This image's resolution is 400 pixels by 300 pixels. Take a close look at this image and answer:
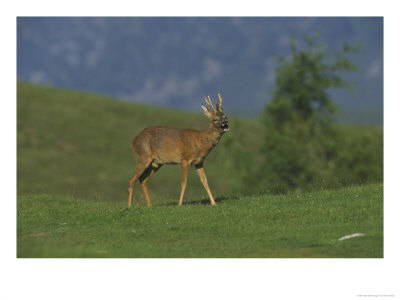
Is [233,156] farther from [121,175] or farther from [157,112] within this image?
[157,112]

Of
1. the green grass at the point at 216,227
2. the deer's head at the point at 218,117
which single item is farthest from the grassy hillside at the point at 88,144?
the deer's head at the point at 218,117

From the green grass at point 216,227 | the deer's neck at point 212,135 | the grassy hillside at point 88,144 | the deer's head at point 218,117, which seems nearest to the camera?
the green grass at point 216,227

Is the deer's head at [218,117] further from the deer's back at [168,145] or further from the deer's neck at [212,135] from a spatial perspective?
the deer's back at [168,145]

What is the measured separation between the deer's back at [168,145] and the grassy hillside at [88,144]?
2369cm

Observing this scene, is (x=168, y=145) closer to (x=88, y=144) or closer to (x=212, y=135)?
(x=212, y=135)

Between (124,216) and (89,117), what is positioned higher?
(89,117)

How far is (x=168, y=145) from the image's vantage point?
18750 mm

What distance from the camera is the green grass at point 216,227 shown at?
535 inches

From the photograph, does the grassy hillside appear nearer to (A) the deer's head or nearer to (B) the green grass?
(B) the green grass

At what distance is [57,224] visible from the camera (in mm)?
17750

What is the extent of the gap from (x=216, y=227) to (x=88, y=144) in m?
63.1

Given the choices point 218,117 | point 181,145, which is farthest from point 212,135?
point 181,145
